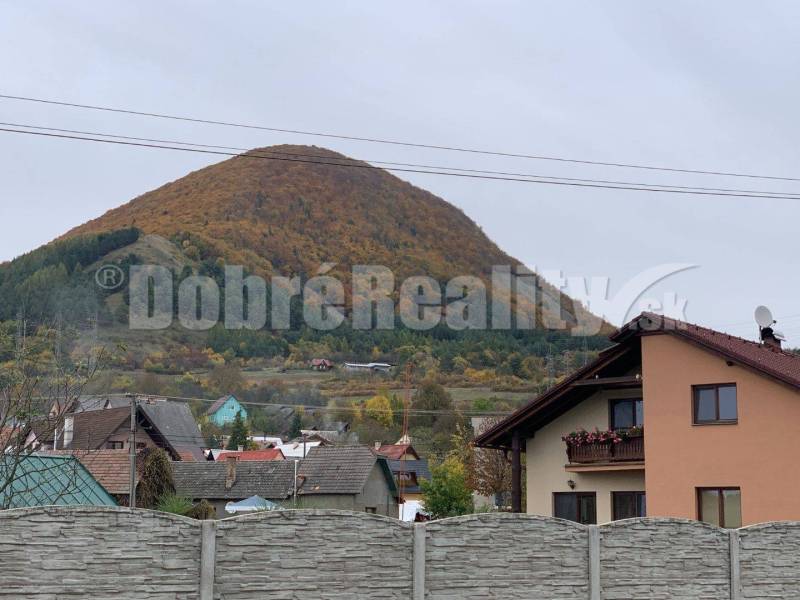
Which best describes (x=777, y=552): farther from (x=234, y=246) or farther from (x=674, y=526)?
(x=234, y=246)

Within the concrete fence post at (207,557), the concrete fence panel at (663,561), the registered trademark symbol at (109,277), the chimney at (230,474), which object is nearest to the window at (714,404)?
the concrete fence panel at (663,561)

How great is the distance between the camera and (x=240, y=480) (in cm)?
5588

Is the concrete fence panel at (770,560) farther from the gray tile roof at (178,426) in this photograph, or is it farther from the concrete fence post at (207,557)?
the gray tile roof at (178,426)

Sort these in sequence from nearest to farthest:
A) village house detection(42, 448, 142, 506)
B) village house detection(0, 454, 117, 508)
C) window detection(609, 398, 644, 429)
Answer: village house detection(0, 454, 117, 508)
window detection(609, 398, 644, 429)
village house detection(42, 448, 142, 506)

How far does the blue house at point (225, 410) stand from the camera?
120 meters

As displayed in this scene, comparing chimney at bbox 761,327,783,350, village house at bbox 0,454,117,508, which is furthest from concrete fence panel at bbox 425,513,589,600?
chimney at bbox 761,327,783,350

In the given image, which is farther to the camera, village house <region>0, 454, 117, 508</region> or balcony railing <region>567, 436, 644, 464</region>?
balcony railing <region>567, 436, 644, 464</region>

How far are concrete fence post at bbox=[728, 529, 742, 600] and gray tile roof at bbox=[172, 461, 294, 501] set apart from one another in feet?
134

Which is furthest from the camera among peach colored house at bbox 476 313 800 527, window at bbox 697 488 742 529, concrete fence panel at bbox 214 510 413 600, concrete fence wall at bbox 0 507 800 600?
window at bbox 697 488 742 529

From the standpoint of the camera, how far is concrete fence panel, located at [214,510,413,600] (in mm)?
11227

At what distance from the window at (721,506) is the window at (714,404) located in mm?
1579

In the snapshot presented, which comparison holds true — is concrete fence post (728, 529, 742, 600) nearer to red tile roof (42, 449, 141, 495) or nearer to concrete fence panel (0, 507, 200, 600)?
concrete fence panel (0, 507, 200, 600)

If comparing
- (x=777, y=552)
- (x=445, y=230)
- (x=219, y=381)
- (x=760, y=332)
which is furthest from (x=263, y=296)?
(x=777, y=552)

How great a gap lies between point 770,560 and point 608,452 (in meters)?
12.0
